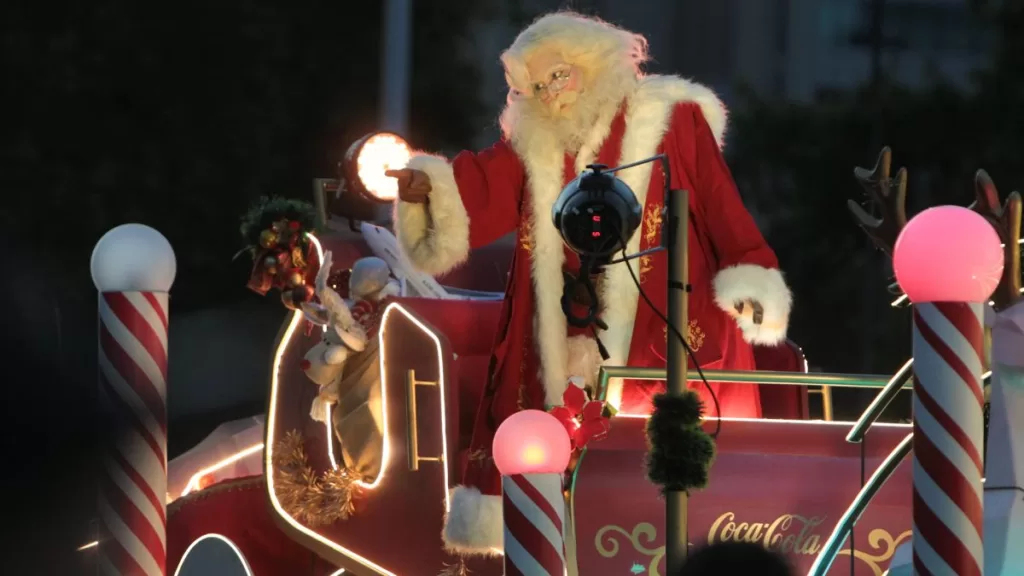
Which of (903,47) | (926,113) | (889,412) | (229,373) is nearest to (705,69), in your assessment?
(903,47)

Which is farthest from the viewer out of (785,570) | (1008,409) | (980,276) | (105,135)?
(105,135)

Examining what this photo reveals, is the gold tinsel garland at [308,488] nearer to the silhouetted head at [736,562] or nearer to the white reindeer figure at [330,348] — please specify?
the white reindeer figure at [330,348]

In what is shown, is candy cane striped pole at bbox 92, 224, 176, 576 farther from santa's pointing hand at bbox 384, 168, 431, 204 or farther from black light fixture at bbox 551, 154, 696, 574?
santa's pointing hand at bbox 384, 168, 431, 204

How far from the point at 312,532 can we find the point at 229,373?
28.8 feet

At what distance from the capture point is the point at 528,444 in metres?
4.25

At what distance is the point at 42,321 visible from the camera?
6.06ft

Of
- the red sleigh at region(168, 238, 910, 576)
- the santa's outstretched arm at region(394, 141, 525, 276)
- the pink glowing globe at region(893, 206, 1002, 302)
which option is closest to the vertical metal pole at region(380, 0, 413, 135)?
the red sleigh at region(168, 238, 910, 576)

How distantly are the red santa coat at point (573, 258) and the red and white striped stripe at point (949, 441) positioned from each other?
1.83 m

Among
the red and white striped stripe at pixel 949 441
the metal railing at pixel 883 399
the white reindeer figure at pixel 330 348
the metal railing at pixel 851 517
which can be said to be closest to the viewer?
the red and white striped stripe at pixel 949 441

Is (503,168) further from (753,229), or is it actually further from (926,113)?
(926,113)

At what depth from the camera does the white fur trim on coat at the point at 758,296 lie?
5160mm

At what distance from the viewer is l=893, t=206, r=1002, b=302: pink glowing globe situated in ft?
11.3

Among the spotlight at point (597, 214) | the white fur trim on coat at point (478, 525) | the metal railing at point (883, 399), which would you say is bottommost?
the white fur trim on coat at point (478, 525)

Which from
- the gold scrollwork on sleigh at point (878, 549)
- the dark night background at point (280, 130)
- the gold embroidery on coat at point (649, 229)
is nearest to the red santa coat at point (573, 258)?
the gold embroidery on coat at point (649, 229)
